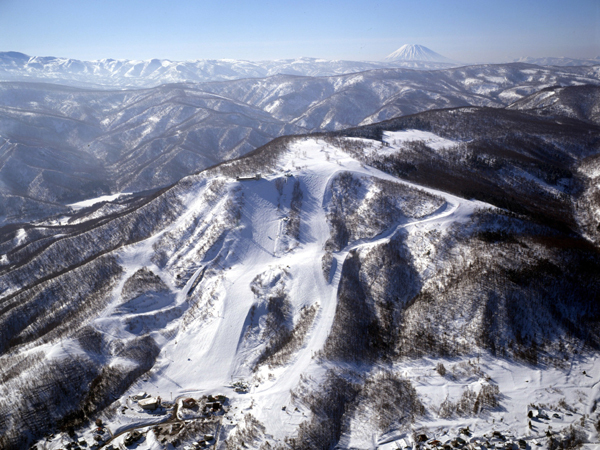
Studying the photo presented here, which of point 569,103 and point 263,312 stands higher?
point 569,103

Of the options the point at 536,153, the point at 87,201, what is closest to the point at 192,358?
the point at 536,153

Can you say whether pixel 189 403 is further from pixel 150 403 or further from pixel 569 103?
pixel 569 103

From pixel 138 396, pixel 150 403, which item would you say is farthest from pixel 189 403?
pixel 138 396

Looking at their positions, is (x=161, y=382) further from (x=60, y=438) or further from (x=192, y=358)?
(x=60, y=438)

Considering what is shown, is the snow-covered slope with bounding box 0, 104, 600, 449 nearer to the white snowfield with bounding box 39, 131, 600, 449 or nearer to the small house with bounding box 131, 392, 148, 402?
the white snowfield with bounding box 39, 131, 600, 449

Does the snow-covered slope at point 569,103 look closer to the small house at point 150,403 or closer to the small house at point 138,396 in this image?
the small house at point 150,403

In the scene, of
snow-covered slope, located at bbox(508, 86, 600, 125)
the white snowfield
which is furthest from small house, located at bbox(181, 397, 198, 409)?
snow-covered slope, located at bbox(508, 86, 600, 125)
